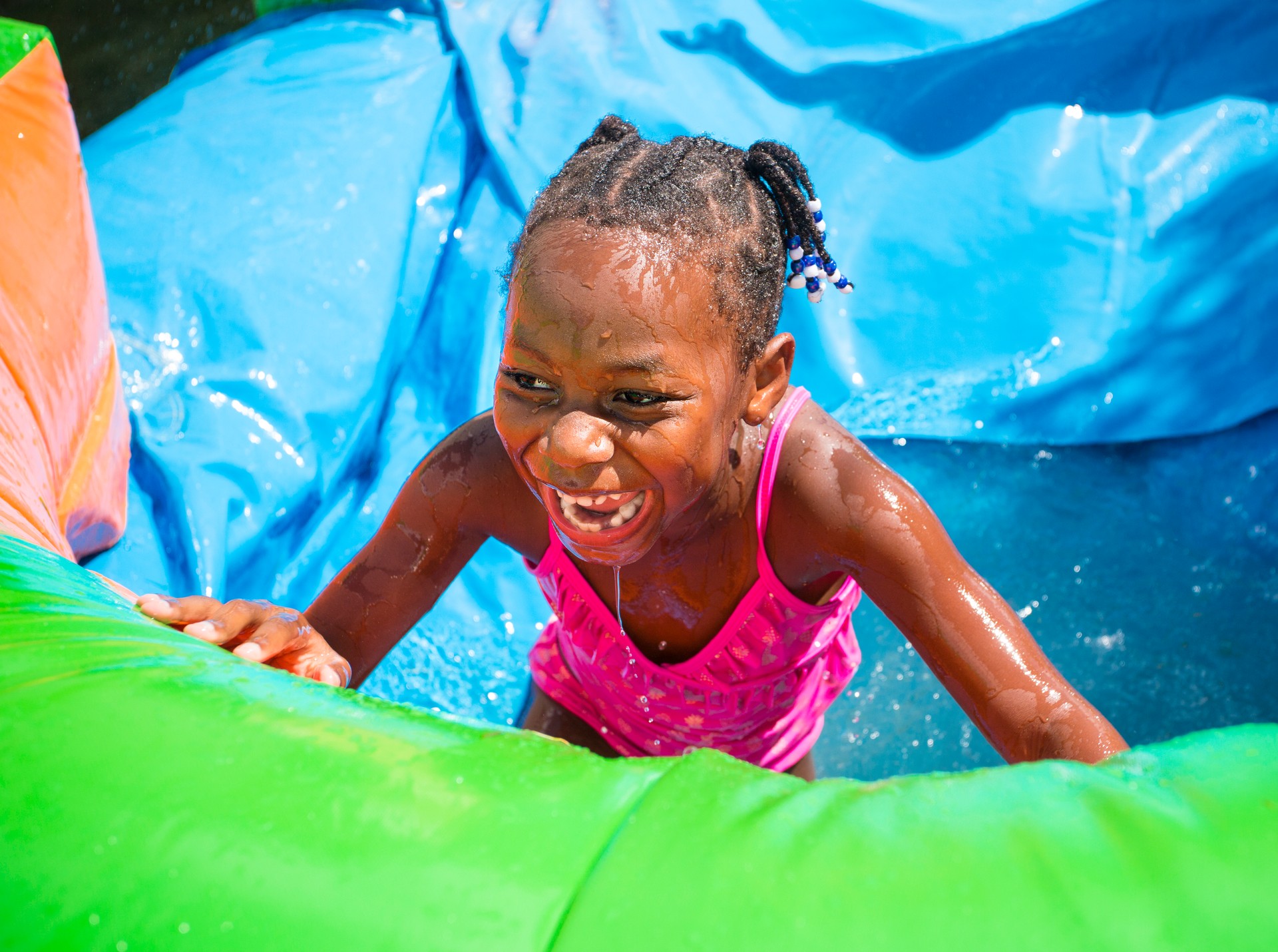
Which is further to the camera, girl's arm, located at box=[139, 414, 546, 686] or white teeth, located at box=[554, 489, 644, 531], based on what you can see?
girl's arm, located at box=[139, 414, 546, 686]

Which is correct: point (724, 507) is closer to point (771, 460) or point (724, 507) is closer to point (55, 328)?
point (771, 460)

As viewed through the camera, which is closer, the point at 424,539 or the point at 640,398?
the point at 640,398

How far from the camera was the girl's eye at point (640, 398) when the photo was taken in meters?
1.08

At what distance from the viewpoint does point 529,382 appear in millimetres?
1113

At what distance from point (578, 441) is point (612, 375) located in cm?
7

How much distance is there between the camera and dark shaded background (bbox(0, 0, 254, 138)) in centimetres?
395

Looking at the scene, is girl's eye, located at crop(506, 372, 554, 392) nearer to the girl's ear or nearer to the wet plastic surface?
the girl's ear

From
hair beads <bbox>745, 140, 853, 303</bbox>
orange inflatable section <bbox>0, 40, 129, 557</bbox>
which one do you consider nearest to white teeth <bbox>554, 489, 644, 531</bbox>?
hair beads <bbox>745, 140, 853, 303</bbox>

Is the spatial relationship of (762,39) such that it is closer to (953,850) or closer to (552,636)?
(552,636)

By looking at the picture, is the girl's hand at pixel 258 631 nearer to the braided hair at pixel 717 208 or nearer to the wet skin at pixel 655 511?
Answer: the wet skin at pixel 655 511

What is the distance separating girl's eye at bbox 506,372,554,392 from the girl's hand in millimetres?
343

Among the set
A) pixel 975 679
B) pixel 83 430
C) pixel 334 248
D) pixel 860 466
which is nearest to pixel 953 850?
pixel 975 679

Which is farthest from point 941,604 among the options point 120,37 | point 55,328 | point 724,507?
point 120,37

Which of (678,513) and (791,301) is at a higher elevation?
(678,513)
